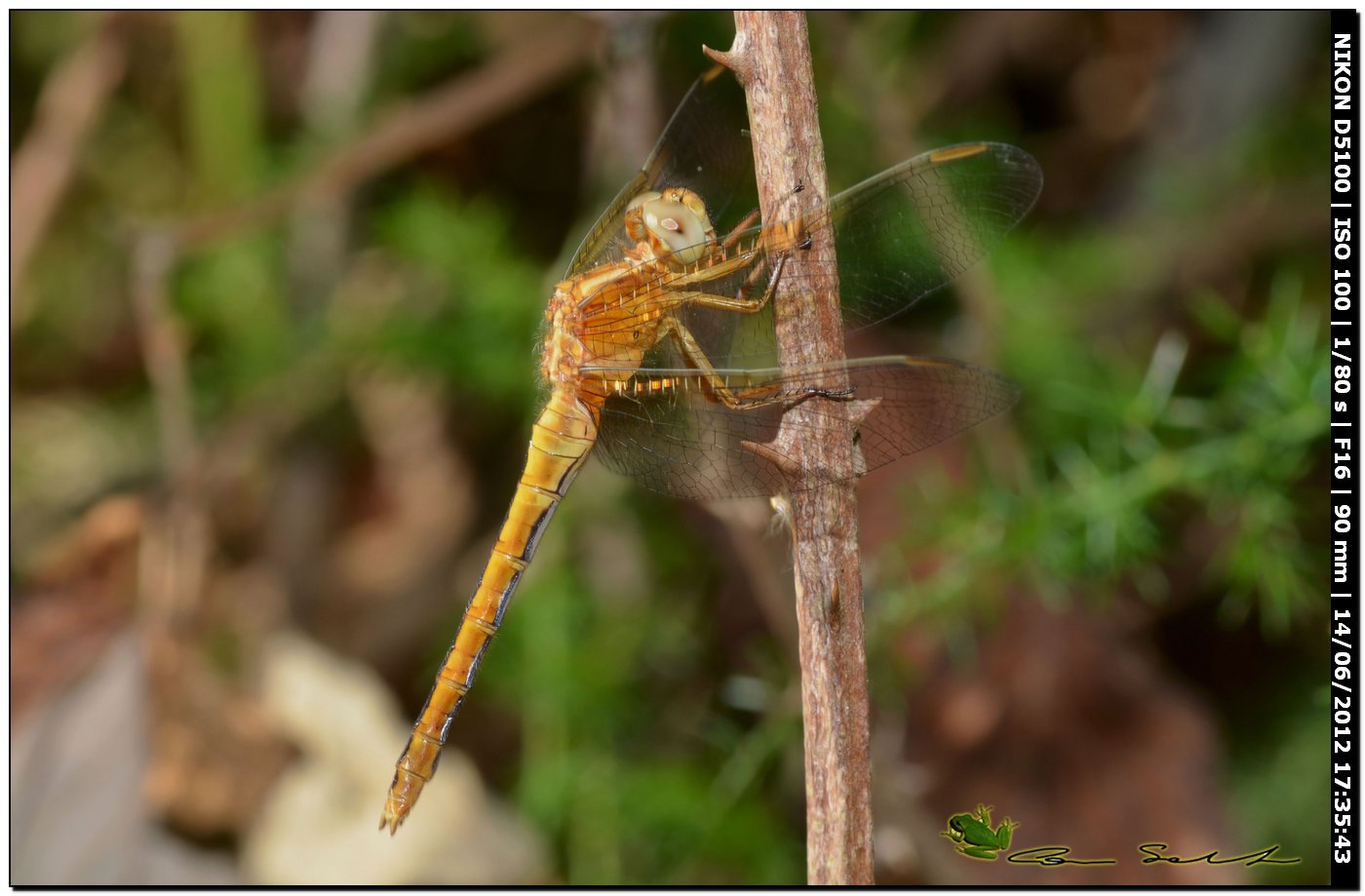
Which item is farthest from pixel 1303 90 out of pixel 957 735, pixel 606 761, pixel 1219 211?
pixel 606 761

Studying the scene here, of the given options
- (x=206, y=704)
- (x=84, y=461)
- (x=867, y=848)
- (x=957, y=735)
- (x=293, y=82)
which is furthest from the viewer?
(x=293, y=82)

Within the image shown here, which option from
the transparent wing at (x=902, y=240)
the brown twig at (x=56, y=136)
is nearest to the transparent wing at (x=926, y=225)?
the transparent wing at (x=902, y=240)

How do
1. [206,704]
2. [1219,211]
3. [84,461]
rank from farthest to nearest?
1. [84,461]
2. [1219,211]
3. [206,704]

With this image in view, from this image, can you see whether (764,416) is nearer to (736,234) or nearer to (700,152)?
(736,234)

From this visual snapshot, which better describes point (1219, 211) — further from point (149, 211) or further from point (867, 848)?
point (149, 211)
